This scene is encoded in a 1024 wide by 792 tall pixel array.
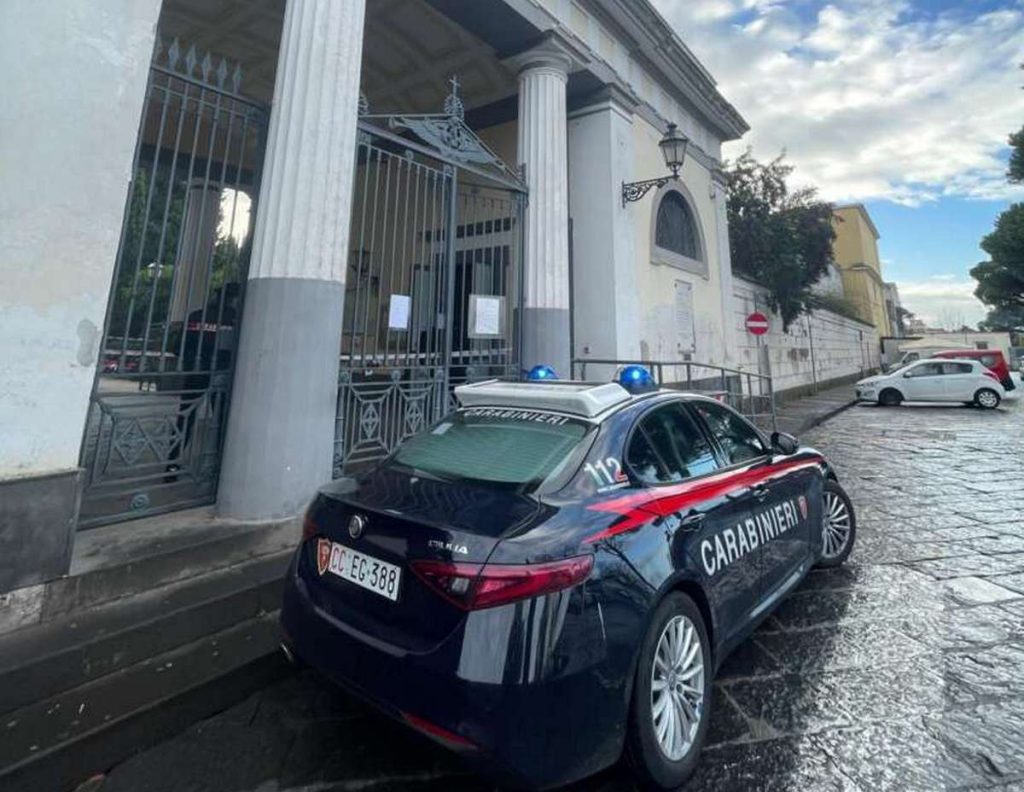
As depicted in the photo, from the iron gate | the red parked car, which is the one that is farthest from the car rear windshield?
the red parked car

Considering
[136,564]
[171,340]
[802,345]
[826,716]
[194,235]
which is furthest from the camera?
[802,345]

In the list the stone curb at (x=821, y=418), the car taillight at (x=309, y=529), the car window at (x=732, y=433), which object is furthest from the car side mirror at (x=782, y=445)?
the stone curb at (x=821, y=418)

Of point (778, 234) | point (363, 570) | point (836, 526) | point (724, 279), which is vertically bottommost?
point (836, 526)

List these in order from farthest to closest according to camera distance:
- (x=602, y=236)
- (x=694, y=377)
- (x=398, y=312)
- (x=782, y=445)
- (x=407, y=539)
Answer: (x=694, y=377) < (x=602, y=236) < (x=398, y=312) < (x=782, y=445) < (x=407, y=539)

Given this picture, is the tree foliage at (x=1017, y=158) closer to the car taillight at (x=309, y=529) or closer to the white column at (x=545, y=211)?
the white column at (x=545, y=211)

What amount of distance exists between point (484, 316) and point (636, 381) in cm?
330

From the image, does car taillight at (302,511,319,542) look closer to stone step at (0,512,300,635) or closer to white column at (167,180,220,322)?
stone step at (0,512,300,635)

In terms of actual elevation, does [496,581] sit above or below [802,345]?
below

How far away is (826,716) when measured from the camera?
215cm

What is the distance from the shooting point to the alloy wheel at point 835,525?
3.77 m

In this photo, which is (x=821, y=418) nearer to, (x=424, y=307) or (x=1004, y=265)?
(x=424, y=307)

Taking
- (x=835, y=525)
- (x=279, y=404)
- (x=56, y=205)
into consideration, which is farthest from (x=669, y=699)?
(x=56, y=205)

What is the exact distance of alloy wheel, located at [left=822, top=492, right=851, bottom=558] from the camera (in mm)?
3770

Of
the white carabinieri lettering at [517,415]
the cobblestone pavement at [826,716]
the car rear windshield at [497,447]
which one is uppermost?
the white carabinieri lettering at [517,415]
